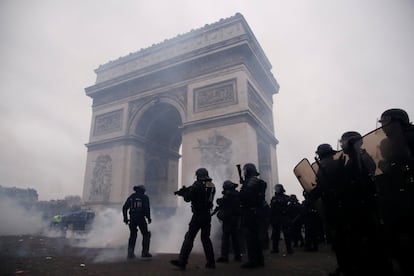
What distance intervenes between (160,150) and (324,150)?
17.9 m

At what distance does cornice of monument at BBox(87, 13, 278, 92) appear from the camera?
1641 cm

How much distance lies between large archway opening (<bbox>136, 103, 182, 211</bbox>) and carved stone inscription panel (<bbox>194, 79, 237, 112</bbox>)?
2562mm

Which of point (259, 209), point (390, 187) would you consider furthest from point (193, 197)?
point (390, 187)

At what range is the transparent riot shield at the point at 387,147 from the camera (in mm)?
2799

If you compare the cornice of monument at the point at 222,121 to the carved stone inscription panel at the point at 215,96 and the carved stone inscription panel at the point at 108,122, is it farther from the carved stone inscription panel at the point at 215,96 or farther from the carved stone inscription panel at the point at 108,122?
the carved stone inscription panel at the point at 108,122

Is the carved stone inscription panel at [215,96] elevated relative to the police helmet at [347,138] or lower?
elevated

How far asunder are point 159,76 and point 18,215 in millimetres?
14928

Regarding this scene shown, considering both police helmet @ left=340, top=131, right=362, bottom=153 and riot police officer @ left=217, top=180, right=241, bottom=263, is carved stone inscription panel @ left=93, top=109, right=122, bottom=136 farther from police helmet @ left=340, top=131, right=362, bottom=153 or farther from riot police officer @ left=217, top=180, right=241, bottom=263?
police helmet @ left=340, top=131, right=362, bottom=153

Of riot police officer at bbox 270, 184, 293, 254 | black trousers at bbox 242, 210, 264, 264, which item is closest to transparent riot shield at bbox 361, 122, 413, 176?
black trousers at bbox 242, 210, 264, 264

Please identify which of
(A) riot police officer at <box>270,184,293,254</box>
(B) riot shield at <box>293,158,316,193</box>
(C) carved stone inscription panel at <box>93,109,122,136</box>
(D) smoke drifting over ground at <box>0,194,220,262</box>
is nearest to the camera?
(B) riot shield at <box>293,158,316,193</box>

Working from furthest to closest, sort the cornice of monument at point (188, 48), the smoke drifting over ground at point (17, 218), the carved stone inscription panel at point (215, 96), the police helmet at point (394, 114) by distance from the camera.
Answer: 1. the smoke drifting over ground at point (17, 218)
2. the cornice of monument at point (188, 48)
3. the carved stone inscription panel at point (215, 96)
4. the police helmet at point (394, 114)

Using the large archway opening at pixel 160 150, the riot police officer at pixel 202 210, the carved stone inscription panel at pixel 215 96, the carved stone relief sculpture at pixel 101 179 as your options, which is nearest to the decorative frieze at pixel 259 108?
the carved stone inscription panel at pixel 215 96

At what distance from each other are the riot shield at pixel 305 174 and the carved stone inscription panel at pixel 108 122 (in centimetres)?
1667

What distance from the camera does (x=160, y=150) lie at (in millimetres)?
20797
